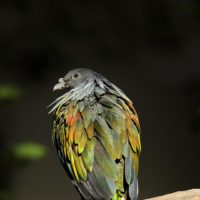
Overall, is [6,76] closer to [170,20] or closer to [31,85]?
[31,85]

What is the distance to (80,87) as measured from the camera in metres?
5.25

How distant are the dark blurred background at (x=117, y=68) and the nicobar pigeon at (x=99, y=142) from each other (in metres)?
1.99

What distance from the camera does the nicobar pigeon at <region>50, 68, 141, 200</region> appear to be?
4.72m

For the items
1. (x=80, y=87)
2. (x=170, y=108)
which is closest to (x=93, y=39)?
(x=170, y=108)

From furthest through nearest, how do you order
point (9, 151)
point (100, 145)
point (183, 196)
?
1. point (9, 151)
2. point (183, 196)
3. point (100, 145)

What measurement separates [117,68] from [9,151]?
1175mm

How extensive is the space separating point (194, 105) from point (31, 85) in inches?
45.4

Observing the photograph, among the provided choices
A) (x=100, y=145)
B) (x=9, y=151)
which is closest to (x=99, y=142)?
(x=100, y=145)

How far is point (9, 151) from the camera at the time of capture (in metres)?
6.62

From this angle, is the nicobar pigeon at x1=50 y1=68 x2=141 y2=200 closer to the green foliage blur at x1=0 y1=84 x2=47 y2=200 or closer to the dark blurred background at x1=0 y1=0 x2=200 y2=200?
the green foliage blur at x1=0 y1=84 x2=47 y2=200

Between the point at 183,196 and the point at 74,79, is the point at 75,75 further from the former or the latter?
the point at 183,196

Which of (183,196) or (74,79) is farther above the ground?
(74,79)

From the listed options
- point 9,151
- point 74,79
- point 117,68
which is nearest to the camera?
point 74,79

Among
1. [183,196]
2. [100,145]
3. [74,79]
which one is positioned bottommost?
[183,196]
